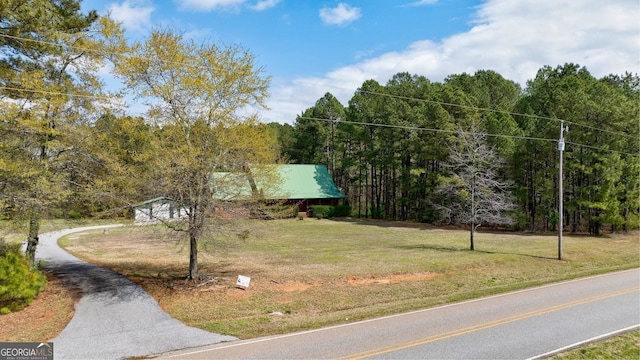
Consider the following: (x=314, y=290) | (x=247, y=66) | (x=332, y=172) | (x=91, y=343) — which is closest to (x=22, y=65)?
(x=247, y=66)

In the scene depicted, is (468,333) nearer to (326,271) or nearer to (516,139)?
(326,271)

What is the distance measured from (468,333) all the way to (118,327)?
28.4 ft

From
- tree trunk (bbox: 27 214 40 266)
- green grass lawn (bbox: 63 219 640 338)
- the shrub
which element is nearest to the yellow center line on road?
green grass lawn (bbox: 63 219 640 338)

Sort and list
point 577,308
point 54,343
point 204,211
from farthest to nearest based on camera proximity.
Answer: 1. point 204,211
2. point 577,308
3. point 54,343

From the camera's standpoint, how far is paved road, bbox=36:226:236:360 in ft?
30.4

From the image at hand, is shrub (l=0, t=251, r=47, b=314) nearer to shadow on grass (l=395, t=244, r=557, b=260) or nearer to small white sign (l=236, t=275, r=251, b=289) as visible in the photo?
small white sign (l=236, t=275, r=251, b=289)

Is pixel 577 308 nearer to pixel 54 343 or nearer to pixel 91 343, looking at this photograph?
pixel 91 343

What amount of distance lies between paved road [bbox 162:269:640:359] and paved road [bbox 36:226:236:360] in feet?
2.98

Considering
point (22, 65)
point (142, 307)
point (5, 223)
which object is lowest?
point (142, 307)

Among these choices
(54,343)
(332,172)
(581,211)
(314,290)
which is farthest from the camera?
(332,172)

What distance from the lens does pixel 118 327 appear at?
10.8 m

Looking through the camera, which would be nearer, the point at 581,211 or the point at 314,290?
the point at 314,290

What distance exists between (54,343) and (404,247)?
19.3 m

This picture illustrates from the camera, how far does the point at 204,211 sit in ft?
45.7
